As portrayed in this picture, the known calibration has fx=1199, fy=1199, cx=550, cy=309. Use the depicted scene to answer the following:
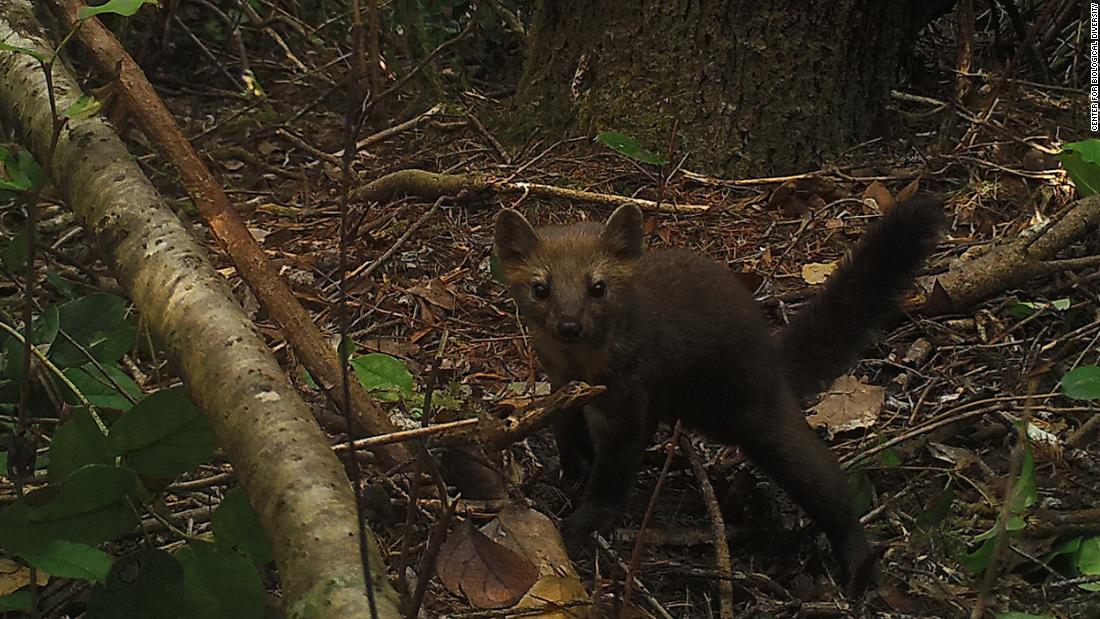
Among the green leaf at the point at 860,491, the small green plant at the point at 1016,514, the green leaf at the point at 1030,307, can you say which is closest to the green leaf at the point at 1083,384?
the small green plant at the point at 1016,514

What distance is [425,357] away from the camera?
14.7 feet

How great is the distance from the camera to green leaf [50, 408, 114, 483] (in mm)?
2355

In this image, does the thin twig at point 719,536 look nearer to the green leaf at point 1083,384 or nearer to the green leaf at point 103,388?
the green leaf at point 1083,384

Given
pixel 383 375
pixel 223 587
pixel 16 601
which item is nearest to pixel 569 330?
pixel 383 375

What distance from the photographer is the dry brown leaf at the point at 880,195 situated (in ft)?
17.1

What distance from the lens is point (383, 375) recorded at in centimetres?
343

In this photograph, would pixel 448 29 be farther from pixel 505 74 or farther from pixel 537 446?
pixel 537 446

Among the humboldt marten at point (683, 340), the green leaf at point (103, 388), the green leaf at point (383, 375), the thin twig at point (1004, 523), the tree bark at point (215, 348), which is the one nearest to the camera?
the thin twig at point (1004, 523)

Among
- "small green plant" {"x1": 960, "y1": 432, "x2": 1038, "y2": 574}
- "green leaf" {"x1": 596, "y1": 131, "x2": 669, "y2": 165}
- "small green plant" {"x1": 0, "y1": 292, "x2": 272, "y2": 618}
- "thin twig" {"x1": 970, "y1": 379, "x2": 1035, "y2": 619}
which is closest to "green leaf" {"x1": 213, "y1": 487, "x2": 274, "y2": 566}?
"small green plant" {"x1": 0, "y1": 292, "x2": 272, "y2": 618}

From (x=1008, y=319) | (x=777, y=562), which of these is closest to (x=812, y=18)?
(x=1008, y=319)

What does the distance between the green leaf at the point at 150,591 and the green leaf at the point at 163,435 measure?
178mm

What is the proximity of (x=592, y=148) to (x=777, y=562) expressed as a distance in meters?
2.62

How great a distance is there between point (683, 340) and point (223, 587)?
2083mm

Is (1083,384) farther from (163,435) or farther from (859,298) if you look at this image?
(163,435)
